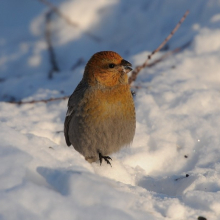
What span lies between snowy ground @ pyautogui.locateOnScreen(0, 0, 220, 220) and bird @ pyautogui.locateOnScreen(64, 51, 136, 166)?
22cm

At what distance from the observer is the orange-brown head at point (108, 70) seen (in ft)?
12.7

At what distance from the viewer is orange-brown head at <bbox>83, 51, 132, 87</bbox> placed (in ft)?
12.7

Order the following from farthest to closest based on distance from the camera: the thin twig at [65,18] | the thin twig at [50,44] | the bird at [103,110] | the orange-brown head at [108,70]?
the thin twig at [65,18] → the thin twig at [50,44] → the orange-brown head at [108,70] → the bird at [103,110]

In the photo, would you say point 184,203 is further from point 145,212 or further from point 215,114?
point 215,114

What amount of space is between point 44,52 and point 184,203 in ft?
Answer: 18.4

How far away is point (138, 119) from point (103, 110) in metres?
1.10

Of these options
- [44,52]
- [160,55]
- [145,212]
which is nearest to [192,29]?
[160,55]

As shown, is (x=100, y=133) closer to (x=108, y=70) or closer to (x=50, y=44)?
(x=108, y=70)

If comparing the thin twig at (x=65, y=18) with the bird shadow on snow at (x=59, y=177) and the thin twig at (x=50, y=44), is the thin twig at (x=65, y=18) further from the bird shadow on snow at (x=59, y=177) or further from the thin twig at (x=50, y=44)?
the bird shadow on snow at (x=59, y=177)

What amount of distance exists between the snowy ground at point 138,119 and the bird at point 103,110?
0.22m

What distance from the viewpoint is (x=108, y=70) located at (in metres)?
3.90

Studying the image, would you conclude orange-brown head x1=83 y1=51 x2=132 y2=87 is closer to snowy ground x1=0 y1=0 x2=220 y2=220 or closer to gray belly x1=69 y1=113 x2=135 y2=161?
gray belly x1=69 y1=113 x2=135 y2=161

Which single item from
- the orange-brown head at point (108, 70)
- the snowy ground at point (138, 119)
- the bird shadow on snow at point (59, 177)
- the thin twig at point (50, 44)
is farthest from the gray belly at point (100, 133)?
the thin twig at point (50, 44)

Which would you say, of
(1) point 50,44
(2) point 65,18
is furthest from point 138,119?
(2) point 65,18
